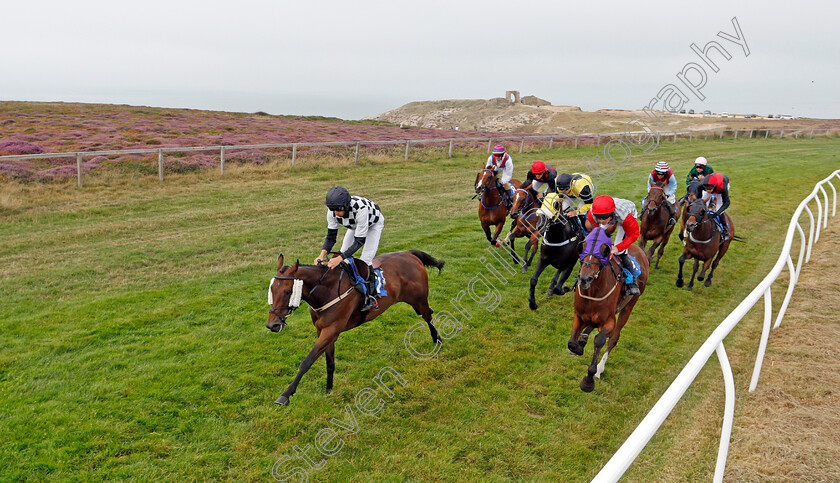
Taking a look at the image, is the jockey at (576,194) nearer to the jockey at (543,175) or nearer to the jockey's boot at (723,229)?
the jockey at (543,175)

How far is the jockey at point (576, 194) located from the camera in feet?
24.7

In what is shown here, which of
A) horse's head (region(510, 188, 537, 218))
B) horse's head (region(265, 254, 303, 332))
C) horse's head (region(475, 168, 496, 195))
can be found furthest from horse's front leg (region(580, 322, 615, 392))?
horse's head (region(475, 168, 496, 195))

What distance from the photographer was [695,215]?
883cm

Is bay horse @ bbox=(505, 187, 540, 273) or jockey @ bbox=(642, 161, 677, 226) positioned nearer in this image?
bay horse @ bbox=(505, 187, 540, 273)

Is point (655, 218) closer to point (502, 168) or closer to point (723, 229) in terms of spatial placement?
point (723, 229)

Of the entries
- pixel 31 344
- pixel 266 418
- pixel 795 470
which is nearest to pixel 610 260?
pixel 795 470

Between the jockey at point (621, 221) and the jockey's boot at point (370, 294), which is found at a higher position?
the jockey at point (621, 221)

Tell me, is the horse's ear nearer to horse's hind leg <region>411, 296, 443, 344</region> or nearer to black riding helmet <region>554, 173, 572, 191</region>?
horse's hind leg <region>411, 296, 443, 344</region>

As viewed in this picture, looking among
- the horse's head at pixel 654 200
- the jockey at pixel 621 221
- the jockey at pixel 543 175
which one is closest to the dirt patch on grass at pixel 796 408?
the jockey at pixel 621 221

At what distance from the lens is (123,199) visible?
14.1 meters

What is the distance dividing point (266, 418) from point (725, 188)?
860 centimetres

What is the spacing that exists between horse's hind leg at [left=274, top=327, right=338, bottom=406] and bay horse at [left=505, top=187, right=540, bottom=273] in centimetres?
473

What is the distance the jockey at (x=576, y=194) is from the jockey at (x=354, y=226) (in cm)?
329

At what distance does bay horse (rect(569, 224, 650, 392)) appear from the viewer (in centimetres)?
537
